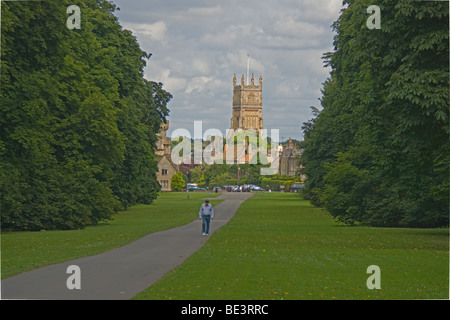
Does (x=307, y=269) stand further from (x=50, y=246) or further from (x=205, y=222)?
(x=205, y=222)

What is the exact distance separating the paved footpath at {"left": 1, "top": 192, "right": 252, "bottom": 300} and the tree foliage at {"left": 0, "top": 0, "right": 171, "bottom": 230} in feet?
34.2

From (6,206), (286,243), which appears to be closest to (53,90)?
(6,206)

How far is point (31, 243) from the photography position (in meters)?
29.2

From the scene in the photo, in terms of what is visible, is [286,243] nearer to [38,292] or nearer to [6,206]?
[6,206]

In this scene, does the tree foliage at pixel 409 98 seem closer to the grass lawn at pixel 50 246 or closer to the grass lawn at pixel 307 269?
the grass lawn at pixel 307 269

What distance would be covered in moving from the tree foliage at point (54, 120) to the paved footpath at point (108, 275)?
1041cm

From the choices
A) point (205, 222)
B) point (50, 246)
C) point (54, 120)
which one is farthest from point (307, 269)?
point (54, 120)

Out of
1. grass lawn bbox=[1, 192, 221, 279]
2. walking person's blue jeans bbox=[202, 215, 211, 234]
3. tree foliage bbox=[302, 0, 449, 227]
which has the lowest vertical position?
grass lawn bbox=[1, 192, 221, 279]

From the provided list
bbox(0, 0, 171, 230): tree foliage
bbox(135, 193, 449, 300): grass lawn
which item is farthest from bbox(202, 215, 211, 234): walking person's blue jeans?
bbox(0, 0, 171, 230): tree foliage

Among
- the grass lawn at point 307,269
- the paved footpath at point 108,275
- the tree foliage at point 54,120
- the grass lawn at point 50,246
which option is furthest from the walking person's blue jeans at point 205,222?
the tree foliage at point 54,120

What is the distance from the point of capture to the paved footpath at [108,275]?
15672 millimetres

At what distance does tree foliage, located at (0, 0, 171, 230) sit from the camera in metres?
35.4

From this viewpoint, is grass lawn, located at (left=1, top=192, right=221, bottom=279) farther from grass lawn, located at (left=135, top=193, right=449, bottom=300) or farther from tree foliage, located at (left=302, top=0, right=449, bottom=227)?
tree foliage, located at (left=302, top=0, right=449, bottom=227)

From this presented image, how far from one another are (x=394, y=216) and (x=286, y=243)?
54.7ft
